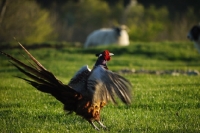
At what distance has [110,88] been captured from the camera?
6.33 meters

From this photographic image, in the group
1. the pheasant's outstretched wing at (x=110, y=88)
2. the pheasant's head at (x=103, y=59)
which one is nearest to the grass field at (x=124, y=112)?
the pheasant's outstretched wing at (x=110, y=88)

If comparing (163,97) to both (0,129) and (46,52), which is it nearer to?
(0,129)

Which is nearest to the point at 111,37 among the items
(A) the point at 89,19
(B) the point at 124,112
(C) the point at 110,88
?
(A) the point at 89,19

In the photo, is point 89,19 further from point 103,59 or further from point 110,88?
point 110,88

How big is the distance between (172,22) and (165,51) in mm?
15062

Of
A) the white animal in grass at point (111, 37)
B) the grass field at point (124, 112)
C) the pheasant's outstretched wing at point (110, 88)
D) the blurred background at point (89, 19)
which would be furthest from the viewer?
the white animal in grass at point (111, 37)

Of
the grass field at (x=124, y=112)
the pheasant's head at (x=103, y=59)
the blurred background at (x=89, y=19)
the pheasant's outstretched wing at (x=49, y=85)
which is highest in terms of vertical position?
the blurred background at (x=89, y=19)

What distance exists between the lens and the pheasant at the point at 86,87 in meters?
6.34

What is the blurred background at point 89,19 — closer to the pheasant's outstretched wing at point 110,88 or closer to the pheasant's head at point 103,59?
the pheasant's head at point 103,59

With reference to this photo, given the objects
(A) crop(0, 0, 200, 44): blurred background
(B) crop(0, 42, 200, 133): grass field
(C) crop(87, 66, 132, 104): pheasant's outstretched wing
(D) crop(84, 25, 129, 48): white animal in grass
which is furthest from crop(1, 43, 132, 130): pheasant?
(D) crop(84, 25, 129, 48): white animal in grass

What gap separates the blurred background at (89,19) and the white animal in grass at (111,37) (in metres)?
4.24

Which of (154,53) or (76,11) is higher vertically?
(76,11)

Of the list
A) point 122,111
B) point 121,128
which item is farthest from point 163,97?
point 121,128

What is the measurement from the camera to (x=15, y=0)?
3114 cm
